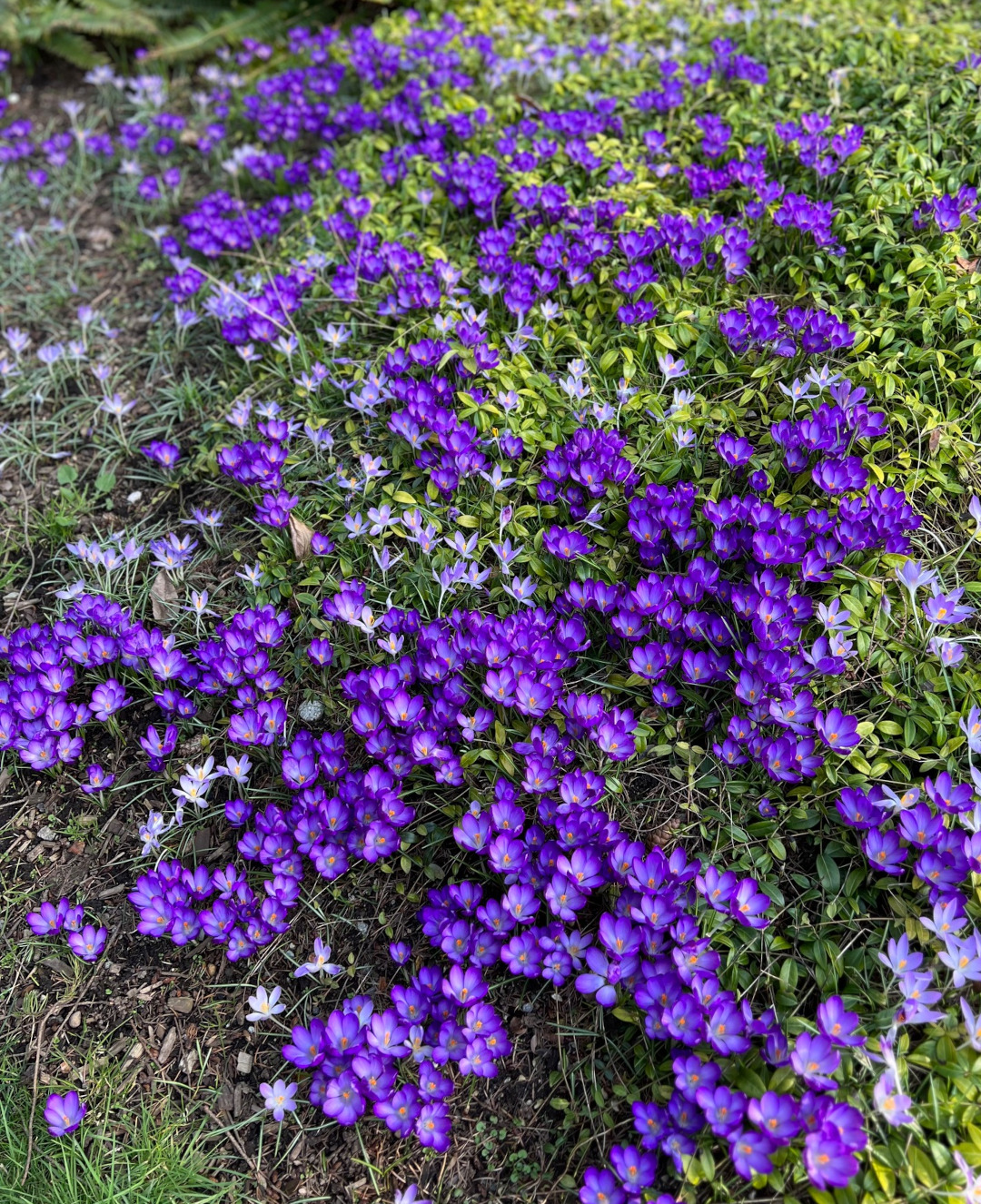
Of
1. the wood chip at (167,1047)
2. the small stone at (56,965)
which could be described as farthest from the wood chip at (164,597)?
the wood chip at (167,1047)

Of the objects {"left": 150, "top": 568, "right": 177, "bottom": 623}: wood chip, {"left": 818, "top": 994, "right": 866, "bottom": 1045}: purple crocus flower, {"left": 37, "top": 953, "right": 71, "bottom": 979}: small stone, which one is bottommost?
{"left": 37, "top": 953, "right": 71, "bottom": 979}: small stone

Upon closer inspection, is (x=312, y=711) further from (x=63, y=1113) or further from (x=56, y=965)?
(x=63, y=1113)

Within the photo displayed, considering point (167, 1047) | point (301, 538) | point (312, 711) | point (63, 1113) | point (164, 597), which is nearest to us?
point (63, 1113)

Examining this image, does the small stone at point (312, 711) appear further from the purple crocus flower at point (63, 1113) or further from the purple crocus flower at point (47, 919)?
the purple crocus flower at point (63, 1113)

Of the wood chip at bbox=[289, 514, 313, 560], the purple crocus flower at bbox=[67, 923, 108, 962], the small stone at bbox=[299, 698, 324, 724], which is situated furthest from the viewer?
the wood chip at bbox=[289, 514, 313, 560]

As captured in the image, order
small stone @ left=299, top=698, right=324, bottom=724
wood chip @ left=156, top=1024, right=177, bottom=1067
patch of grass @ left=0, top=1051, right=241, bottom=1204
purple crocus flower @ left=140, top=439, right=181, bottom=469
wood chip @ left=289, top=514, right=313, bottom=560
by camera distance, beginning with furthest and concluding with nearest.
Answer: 1. purple crocus flower @ left=140, top=439, right=181, bottom=469
2. wood chip @ left=289, top=514, right=313, bottom=560
3. small stone @ left=299, top=698, right=324, bottom=724
4. wood chip @ left=156, top=1024, right=177, bottom=1067
5. patch of grass @ left=0, top=1051, right=241, bottom=1204

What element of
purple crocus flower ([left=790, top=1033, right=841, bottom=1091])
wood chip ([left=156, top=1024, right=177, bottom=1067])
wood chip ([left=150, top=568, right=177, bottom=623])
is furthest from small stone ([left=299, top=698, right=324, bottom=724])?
purple crocus flower ([left=790, top=1033, right=841, bottom=1091])

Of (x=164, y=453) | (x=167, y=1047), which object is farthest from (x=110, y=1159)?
(x=164, y=453)

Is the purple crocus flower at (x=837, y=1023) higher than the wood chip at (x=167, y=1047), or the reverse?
the purple crocus flower at (x=837, y=1023)

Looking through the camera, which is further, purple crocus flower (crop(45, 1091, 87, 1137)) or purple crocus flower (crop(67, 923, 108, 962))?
purple crocus flower (crop(67, 923, 108, 962))

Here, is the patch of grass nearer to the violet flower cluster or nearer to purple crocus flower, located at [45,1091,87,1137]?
purple crocus flower, located at [45,1091,87,1137]

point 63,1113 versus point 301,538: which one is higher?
point 301,538

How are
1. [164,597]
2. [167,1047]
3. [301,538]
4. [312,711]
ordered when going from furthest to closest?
[164,597] → [301,538] → [312,711] → [167,1047]

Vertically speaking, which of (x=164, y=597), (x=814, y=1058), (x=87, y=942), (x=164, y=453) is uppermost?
(x=814, y=1058)
